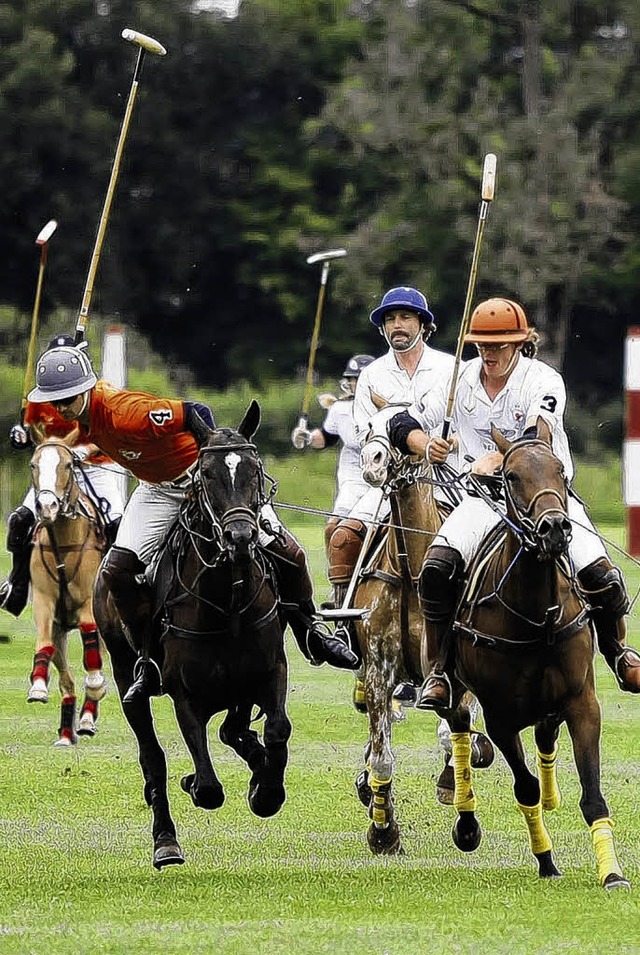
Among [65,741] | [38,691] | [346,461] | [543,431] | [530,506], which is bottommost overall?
[65,741]

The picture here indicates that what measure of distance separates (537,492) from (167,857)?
2.01 meters

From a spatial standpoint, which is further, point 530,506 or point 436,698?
point 436,698

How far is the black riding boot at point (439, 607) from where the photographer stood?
8008 mm

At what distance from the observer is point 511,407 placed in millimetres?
8172

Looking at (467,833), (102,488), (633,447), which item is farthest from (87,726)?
(633,447)

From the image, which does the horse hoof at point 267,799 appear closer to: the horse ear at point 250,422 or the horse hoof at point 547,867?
the horse hoof at point 547,867

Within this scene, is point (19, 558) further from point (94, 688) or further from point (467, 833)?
point (467, 833)

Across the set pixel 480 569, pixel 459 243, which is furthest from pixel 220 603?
pixel 459 243

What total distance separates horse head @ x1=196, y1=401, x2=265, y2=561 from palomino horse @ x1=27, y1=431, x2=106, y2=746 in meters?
4.83

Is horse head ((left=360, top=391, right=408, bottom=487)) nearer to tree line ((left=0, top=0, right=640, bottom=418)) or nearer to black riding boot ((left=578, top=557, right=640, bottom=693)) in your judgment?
black riding boot ((left=578, top=557, right=640, bottom=693))

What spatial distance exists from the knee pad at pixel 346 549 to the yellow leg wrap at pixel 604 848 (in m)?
3.83

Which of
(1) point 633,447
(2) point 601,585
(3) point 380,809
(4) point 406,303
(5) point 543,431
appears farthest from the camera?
(1) point 633,447

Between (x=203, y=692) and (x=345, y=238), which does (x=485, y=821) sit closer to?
(x=203, y=692)

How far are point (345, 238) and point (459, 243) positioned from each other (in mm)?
2601
